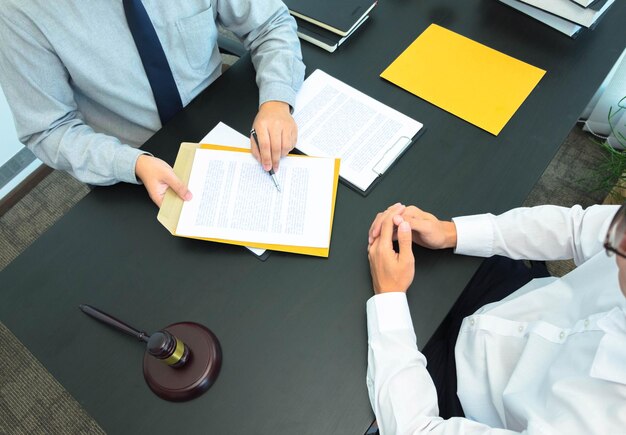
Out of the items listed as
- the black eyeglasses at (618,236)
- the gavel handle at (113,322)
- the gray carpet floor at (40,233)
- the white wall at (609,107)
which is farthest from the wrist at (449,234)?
the white wall at (609,107)

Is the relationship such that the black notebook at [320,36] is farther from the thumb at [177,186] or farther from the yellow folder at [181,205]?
the thumb at [177,186]

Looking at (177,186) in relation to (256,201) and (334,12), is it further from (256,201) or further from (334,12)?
(334,12)

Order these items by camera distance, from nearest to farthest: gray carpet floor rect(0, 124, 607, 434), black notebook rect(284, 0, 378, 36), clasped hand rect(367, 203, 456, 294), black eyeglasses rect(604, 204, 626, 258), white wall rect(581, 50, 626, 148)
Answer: black eyeglasses rect(604, 204, 626, 258) < clasped hand rect(367, 203, 456, 294) < black notebook rect(284, 0, 378, 36) < gray carpet floor rect(0, 124, 607, 434) < white wall rect(581, 50, 626, 148)

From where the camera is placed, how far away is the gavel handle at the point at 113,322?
2.27ft

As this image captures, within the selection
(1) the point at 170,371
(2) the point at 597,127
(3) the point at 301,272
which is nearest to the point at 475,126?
(3) the point at 301,272

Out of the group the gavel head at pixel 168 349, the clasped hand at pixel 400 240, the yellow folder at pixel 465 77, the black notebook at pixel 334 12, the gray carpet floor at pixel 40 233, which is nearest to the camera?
the gavel head at pixel 168 349

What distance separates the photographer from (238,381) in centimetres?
68

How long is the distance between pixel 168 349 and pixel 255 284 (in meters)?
0.19

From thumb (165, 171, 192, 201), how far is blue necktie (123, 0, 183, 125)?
0.27 m

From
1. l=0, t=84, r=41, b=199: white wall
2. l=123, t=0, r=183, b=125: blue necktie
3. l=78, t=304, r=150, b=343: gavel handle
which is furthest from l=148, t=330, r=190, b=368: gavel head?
l=0, t=84, r=41, b=199: white wall

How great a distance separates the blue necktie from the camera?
857mm

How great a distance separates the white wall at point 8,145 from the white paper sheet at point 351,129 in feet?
4.30

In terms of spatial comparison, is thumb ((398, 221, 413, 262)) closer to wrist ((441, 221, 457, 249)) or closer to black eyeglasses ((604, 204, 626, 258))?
wrist ((441, 221, 457, 249))

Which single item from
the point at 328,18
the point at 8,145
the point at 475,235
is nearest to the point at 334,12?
the point at 328,18
